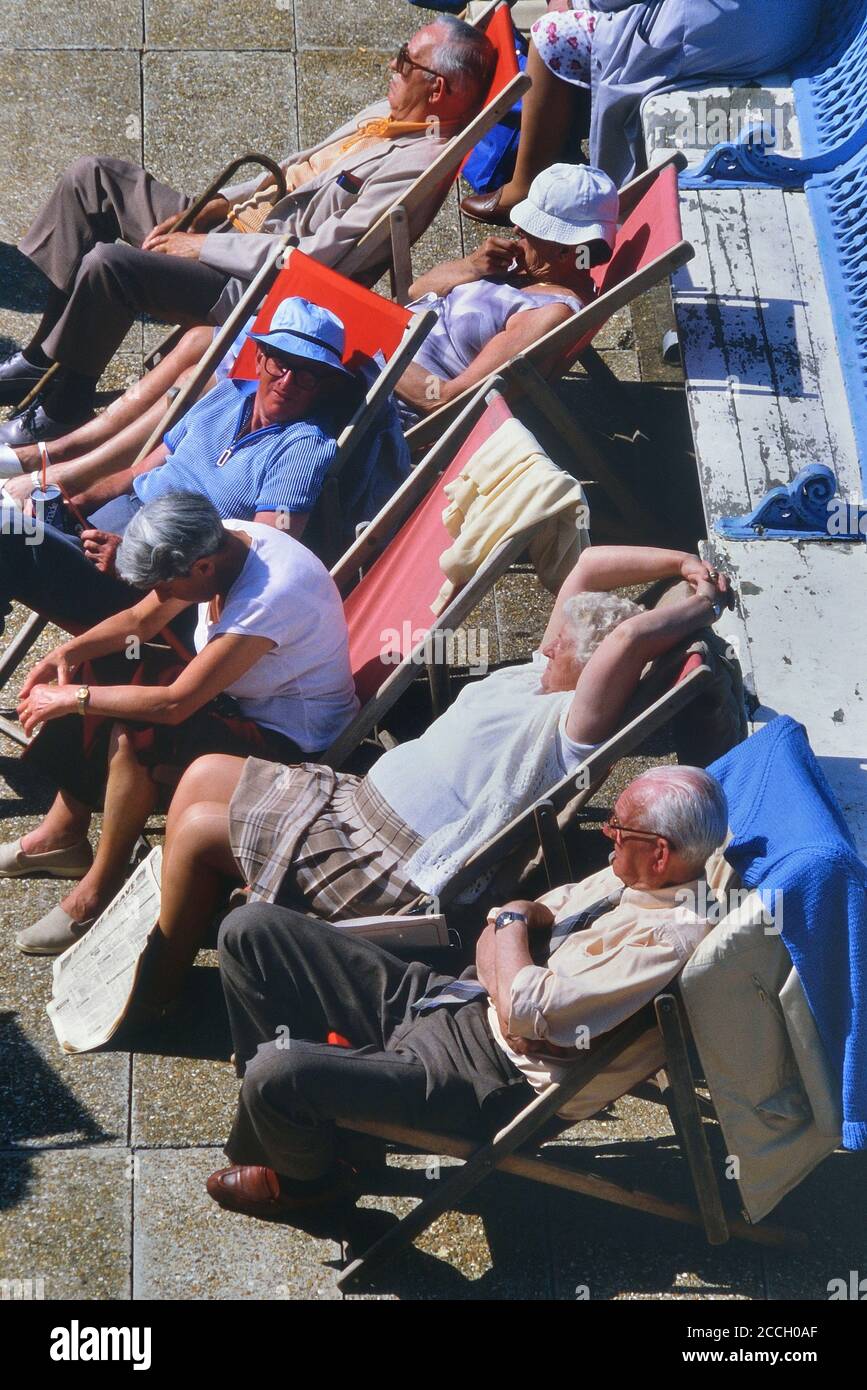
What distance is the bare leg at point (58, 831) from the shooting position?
405 centimetres

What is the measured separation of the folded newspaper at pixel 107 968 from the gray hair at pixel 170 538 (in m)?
0.71

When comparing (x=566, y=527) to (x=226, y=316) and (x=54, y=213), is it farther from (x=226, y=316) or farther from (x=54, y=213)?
(x=54, y=213)

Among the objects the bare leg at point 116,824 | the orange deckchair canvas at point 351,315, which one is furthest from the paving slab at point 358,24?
the bare leg at point 116,824

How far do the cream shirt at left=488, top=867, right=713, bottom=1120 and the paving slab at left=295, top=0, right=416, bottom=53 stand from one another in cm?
557

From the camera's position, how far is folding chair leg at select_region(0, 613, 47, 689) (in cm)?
455

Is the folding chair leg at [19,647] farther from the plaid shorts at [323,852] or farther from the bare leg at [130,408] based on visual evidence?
the plaid shorts at [323,852]

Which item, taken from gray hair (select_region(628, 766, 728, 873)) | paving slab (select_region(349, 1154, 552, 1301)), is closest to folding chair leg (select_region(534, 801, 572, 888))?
gray hair (select_region(628, 766, 728, 873))

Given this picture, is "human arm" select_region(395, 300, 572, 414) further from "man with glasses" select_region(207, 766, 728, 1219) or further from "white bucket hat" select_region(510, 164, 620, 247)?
"man with glasses" select_region(207, 766, 728, 1219)

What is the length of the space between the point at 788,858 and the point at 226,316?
3.23 meters

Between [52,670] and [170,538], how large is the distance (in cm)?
53

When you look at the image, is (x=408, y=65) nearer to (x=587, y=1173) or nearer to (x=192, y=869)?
(x=192, y=869)

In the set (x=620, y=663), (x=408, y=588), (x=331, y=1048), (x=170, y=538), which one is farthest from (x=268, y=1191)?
(x=408, y=588)

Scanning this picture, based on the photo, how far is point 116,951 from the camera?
3.70 metres
